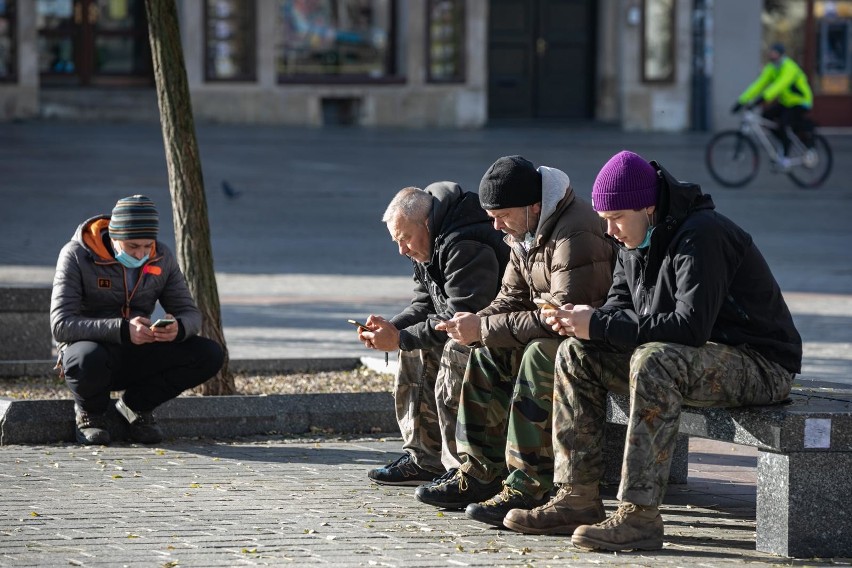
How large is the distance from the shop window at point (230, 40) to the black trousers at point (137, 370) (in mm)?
18804

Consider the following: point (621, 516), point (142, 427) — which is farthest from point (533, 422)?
point (142, 427)

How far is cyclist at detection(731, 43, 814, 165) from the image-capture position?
62.1 ft

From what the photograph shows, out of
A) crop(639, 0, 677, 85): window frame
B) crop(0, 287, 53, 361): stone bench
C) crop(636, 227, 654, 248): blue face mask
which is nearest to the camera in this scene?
crop(636, 227, 654, 248): blue face mask

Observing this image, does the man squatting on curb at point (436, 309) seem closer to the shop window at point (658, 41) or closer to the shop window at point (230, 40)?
the shop window at point (230, 40)

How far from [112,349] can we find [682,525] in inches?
103

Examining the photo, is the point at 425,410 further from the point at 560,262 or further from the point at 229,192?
the point at 229,192

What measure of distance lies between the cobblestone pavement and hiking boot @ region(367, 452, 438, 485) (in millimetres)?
65

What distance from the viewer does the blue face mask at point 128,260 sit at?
658cm

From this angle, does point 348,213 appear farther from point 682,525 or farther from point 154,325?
point 682,525

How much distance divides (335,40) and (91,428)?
20.0 m

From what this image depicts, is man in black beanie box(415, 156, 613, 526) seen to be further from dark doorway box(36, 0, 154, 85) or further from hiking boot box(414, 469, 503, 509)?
dark doorway box(36, 0, 154, 85)

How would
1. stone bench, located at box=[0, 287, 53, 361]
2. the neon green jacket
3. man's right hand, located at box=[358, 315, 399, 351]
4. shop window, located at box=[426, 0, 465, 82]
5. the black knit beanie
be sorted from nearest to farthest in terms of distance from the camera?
the black knit beanie < man's right hand, located at box=[358, 315, 399, 351] < stone bench, located at box=[0, 287, 53, 361] < the neon green jacket < shop window, located at box=[426, 0, 465, 82]

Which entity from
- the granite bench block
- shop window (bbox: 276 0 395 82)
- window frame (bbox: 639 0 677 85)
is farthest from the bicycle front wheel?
the granite bench block

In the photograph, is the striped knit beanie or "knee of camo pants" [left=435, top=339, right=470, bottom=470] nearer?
"knee of camo pants" [left=435, top=339, right=470, bottom=470]
